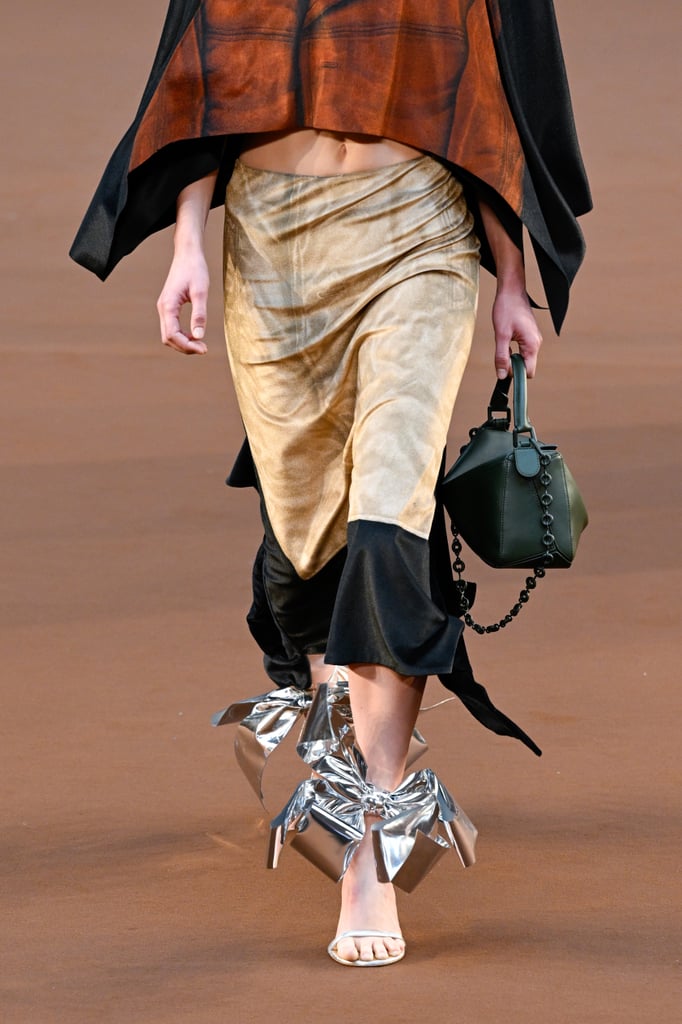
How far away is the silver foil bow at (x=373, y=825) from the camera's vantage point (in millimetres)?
2992

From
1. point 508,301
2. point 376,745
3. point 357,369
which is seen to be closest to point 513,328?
point 508,301

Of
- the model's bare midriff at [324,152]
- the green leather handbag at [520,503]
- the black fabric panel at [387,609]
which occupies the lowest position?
the black fabric panel at [387,609]

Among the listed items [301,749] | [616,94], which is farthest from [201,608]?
[616,94]

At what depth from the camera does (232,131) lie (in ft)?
10.3

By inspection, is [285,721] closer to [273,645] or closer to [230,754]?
[273,645]

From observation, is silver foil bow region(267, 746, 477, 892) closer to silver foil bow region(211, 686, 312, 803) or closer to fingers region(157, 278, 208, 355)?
silver foil bow region(211, 686, 312, 803)

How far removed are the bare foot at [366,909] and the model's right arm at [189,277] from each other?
79 cm

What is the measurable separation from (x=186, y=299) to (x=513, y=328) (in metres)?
0.53

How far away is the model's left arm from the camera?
10.6 feet

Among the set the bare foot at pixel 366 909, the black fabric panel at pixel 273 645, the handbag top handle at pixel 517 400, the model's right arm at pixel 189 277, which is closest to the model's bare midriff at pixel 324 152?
the model's right arm at pixel 189 277

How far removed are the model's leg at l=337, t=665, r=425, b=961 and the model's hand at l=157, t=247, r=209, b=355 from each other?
56 centimetres

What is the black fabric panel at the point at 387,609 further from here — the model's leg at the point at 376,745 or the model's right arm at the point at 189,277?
the model's right arm at the point at 189,277

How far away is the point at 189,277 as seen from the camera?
3.14 metres

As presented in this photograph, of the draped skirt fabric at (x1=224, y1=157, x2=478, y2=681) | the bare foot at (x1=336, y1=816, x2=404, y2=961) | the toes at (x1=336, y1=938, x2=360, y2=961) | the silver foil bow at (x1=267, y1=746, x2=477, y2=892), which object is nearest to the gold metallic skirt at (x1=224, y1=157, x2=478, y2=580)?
the draped skirt fabric at (x1=224, y1=157, x2=478, y2=681)
